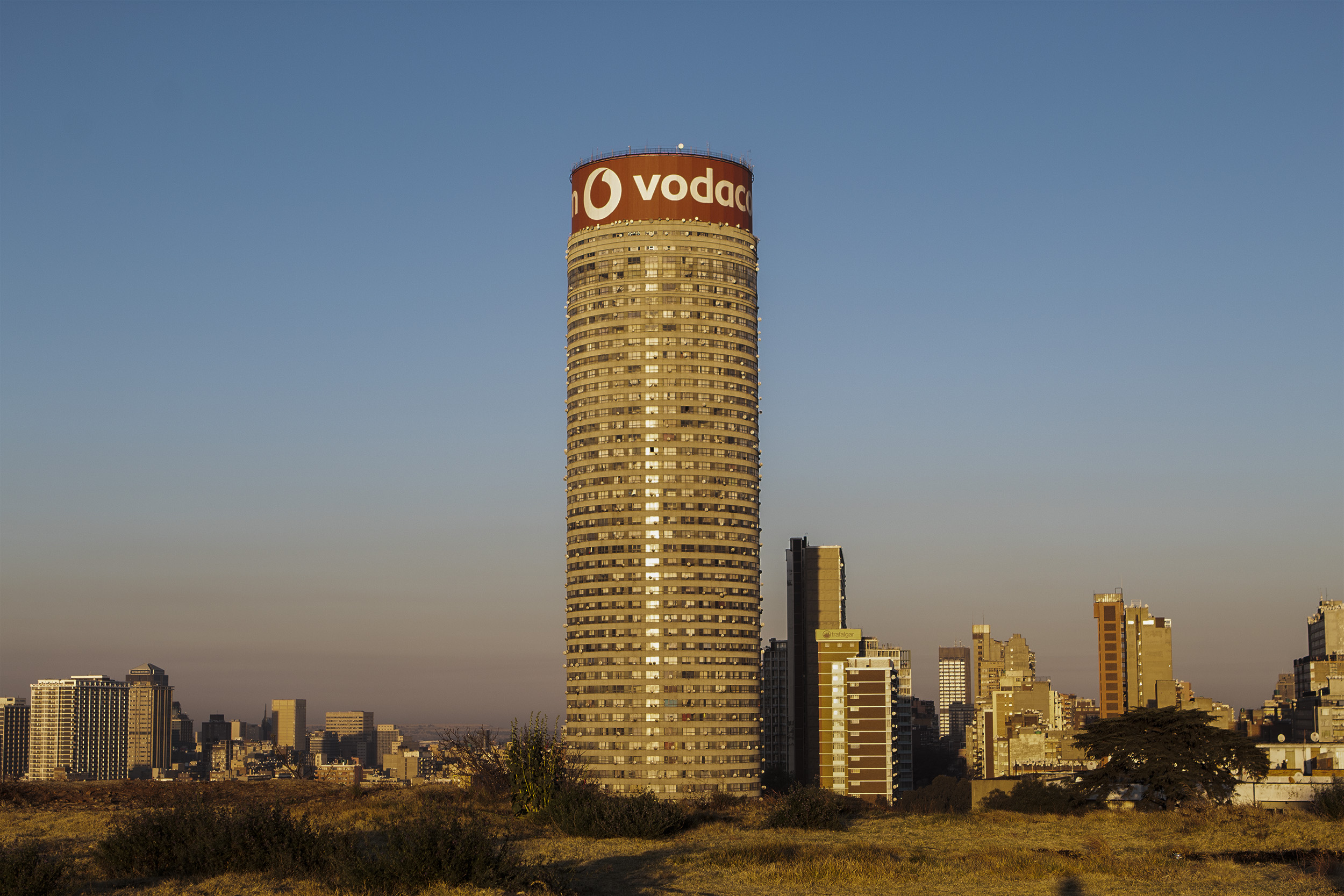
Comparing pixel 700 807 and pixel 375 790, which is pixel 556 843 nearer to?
pixel 700 807

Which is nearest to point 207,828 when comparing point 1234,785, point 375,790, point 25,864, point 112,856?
point 112,856

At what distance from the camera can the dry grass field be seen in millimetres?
30938

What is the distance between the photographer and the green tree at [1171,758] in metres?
57.7

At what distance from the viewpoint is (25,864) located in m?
26.3

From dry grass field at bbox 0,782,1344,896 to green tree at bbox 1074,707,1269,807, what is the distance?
5989 mm

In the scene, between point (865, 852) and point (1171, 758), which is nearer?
point (865, 852)

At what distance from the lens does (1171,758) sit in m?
58.1

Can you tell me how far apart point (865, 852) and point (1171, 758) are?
27.4 m

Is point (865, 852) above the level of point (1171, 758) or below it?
above

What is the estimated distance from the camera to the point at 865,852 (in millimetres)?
35594

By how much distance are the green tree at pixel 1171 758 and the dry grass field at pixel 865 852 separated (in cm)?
599

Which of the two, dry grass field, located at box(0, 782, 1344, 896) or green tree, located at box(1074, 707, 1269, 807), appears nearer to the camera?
dry grass field, located at box(0, 782, 1344, 896)

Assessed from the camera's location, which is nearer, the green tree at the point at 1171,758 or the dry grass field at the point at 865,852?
the dry grass field at the point at 865,852

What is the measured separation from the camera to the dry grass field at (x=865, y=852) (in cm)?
3094
